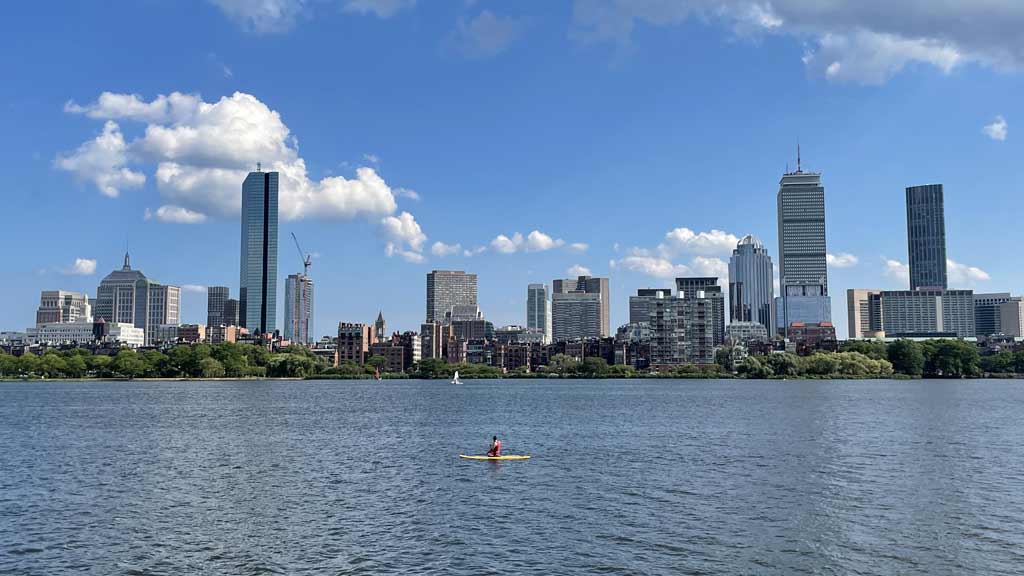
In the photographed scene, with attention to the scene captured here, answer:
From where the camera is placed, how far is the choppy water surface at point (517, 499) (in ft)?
111

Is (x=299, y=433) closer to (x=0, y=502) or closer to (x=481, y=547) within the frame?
(x=0, y=502)

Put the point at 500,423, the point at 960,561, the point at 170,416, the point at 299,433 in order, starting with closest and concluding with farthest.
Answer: the point at 960,561, the point at 299,433, the point at 500,423, the point at 170,416

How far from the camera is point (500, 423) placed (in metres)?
94.0

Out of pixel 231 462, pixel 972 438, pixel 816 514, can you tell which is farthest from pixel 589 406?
pixel 816 514

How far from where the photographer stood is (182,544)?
3603 centimetres

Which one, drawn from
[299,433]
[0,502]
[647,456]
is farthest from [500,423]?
[0,502]

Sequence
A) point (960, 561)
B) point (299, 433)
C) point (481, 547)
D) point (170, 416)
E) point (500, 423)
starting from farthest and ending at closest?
point (170, 416) → point (500, 423) → point (299, 433) → point (481, 547) → point (960, 561)

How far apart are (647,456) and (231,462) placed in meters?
28.5

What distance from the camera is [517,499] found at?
151 feet

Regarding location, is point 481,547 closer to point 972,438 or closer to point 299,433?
point 299,433

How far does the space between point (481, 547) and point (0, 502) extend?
26.5 m

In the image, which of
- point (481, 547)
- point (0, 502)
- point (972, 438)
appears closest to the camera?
point (481, 547)

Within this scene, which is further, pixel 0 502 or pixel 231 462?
pixel 231 462

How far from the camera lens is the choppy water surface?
3383 centimetres
